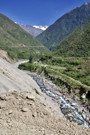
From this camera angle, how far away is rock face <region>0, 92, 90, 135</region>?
422 inches

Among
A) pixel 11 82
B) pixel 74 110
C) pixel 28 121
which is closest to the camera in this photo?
pixel 28 121

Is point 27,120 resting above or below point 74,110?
above

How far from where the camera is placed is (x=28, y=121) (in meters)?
11.8

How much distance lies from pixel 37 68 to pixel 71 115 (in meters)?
50.4

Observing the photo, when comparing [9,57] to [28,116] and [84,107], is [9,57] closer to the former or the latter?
[84,107]

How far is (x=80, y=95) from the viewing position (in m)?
35.9

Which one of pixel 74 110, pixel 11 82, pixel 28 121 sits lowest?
pixel 74 110

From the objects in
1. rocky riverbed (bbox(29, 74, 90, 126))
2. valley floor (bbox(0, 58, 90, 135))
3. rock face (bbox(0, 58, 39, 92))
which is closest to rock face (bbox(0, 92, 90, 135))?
valley floor (bbox(0, 58, 90, 135))

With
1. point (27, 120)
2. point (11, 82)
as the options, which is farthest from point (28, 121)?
point (11, 82)

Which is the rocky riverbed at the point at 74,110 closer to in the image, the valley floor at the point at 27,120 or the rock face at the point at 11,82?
the rock face at the point at 11,82

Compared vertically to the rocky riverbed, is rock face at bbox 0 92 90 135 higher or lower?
higher

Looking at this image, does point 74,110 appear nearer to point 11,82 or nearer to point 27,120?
point 11,82

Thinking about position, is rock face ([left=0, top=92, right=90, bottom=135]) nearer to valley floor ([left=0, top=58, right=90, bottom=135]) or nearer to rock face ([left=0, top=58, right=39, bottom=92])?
valley floor ([left=0, top=58, right=90, bottom=135])

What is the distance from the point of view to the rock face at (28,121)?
10.7m
